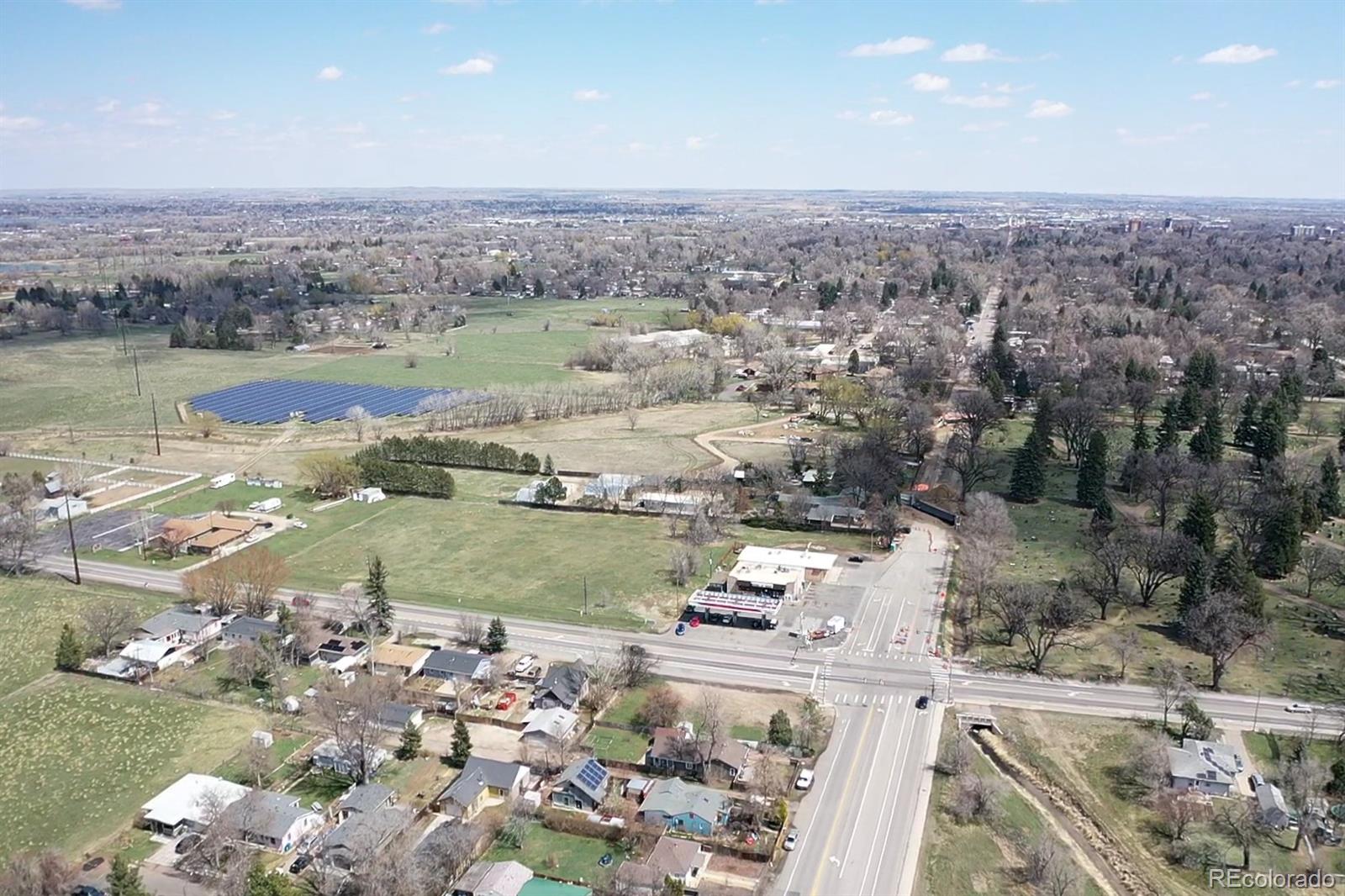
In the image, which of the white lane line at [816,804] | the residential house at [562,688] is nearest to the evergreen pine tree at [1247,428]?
the white lane line at [816,804]

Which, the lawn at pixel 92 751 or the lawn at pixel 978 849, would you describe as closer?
the lawn at pixel 978 849

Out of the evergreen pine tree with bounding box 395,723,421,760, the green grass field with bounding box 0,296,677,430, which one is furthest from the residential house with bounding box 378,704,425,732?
the green grass field with bounding box 0,296,677,430

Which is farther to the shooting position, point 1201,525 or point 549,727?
point 1201,525

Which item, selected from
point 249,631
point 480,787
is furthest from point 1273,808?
point 249,631

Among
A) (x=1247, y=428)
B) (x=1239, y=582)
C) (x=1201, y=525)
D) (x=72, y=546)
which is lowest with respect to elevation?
(x=72, y=546)

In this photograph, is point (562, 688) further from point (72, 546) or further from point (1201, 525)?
point (1201, 525)

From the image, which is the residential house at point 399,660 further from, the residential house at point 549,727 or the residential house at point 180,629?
the residential house at point 180,629
